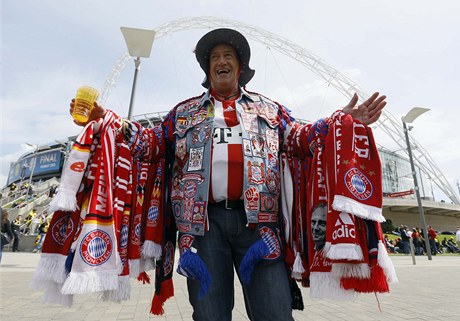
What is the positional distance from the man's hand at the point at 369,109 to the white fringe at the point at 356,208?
0.51 metres

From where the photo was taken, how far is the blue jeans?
172 cm

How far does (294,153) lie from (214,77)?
0.76m

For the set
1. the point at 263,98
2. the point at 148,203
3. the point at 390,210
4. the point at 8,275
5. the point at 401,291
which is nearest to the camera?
the point at 148,203

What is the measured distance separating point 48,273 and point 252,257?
1.08m

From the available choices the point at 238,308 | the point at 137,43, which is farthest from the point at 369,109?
the point at 137,43

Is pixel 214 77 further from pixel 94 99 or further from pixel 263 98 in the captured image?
pixel 94 99

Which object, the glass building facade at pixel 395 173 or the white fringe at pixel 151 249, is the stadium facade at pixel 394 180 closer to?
the glass building facade at pixel 395 173

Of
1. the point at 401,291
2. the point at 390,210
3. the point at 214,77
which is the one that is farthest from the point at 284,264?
the point at 390,210

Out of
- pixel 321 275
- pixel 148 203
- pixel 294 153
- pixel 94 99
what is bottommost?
pixel 321 275

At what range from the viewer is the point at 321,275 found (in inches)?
68.9

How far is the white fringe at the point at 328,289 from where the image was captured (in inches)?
67.4

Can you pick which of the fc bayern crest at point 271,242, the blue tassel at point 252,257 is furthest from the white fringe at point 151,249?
the fc bayern crest at point 271,242

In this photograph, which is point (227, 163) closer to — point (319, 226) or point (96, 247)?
point (319, 226)

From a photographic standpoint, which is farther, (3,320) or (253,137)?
(3,320)
